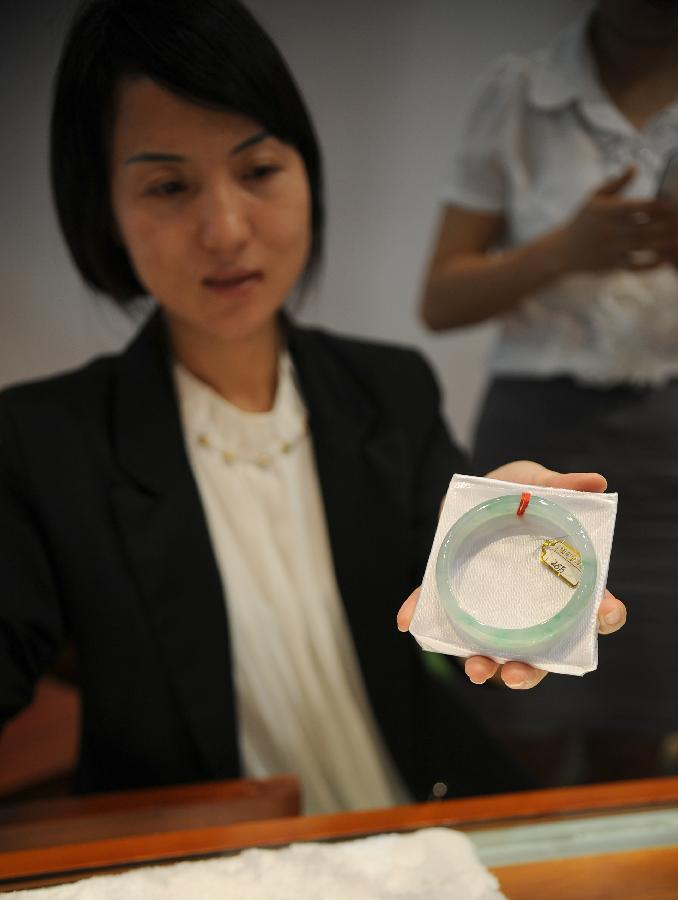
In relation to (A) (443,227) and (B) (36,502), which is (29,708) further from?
(A) (443,227)

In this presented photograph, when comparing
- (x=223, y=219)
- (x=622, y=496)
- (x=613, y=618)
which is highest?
(x=223, y=219)

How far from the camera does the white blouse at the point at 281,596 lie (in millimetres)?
978

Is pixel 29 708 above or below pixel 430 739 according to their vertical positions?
above

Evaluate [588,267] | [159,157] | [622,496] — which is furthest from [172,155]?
[622,496]

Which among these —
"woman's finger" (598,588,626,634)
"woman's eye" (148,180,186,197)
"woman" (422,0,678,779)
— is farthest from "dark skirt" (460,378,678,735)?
"woman's eye" (148,180,186,197)

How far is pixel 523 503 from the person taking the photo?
61 centimetres

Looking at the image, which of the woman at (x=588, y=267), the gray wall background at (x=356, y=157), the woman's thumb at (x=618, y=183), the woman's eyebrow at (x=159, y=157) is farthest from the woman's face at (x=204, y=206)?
the woman's thumb at (x=618, y=183)

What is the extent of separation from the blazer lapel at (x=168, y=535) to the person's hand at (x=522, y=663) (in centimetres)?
38

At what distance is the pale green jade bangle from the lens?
0.58 metres

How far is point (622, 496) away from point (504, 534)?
46 centimetres

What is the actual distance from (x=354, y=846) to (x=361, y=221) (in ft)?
Result: 2.40

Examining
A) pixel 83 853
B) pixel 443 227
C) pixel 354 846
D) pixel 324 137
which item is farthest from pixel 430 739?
pixel 324 137

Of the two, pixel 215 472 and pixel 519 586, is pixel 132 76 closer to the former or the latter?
pixel 215 472

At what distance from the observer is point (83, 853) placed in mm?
721
